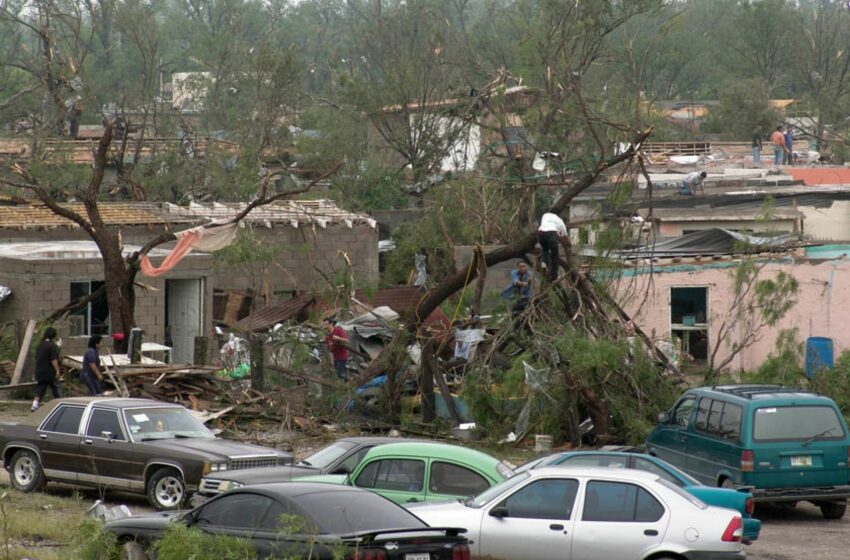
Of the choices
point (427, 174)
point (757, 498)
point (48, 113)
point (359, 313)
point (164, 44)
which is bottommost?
point (757, 498)

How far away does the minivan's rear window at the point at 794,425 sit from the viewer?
15078 mm

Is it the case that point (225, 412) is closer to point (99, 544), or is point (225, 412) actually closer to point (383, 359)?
point (383, 359)

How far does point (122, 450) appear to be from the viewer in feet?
50.7

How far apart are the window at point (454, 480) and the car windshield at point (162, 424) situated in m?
4.77

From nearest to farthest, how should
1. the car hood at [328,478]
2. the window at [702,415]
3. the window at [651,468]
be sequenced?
the window at [651,468]
the car hood at [328,478]
the window at [702,415]

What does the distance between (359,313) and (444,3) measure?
75334 mm

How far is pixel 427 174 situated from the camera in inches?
2063

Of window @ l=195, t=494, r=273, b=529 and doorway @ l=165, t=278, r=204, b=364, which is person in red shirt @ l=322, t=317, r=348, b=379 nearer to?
doorway @ l=165, t=278, r=204, b=364

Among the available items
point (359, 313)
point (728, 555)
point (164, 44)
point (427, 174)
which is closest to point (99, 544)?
point (728, 555)

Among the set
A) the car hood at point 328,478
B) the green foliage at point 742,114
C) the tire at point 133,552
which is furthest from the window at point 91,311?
the green foliage at point 742,114

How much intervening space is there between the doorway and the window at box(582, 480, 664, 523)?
65.9 ft

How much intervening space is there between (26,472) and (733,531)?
9898mm

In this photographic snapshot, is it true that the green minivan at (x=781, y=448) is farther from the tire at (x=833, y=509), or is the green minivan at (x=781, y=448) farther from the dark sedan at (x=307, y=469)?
the dark sedan at (x=307, y=469)

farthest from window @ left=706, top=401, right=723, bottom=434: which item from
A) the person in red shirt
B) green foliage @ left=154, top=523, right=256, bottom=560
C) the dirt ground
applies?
the person in red shirt
